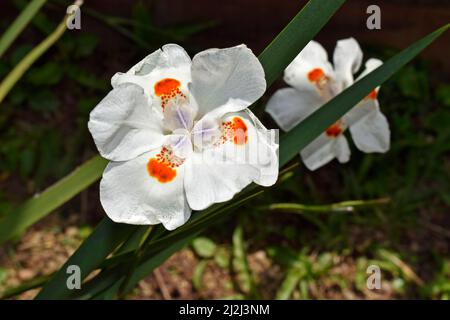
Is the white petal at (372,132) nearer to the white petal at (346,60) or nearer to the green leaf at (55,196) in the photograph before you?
the white petal at (346,60)

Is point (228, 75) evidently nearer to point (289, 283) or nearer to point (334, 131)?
point (334, 131)

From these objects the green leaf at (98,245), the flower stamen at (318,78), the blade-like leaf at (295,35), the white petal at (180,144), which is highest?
the flower stamen at (318,78)

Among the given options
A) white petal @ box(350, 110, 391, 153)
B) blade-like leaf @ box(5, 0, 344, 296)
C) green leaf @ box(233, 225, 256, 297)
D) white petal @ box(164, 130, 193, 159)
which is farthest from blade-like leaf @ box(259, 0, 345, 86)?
green leaf @ box(233, 225, 256, 297)

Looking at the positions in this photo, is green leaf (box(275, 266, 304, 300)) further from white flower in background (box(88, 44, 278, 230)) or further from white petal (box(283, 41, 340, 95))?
white flower in background (box(88, 44, 278, 230))

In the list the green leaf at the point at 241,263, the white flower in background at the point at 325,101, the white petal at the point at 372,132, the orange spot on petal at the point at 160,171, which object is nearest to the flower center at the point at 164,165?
the orange spot on petal at the point at 160,171

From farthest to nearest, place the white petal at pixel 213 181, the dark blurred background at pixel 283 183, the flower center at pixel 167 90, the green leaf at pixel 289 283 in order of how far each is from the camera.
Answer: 1. the dark blurred background at pixel 283 183
2. the green leaf at pixel 289 283
3. the flower center at pixel 167 90
4. the white petal at pixel 213 181
